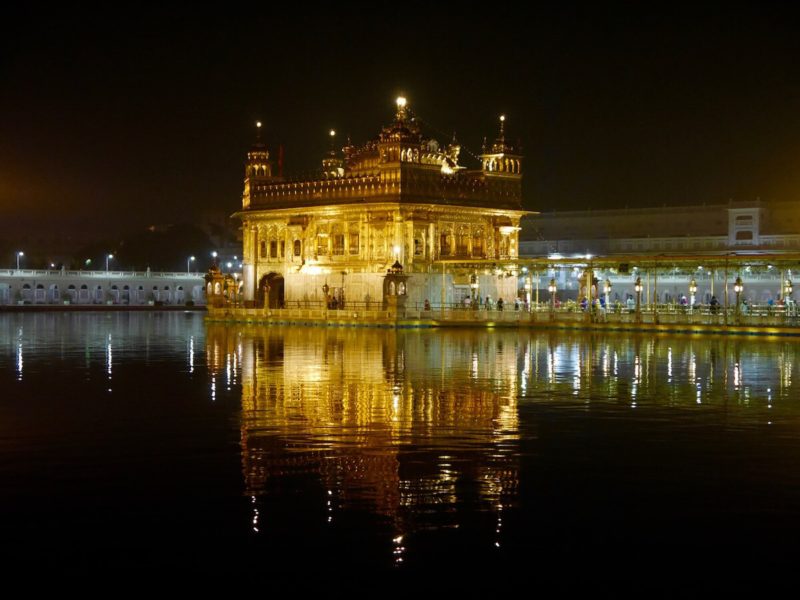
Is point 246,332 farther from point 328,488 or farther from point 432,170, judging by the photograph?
point 328,488

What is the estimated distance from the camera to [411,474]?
14453 mm

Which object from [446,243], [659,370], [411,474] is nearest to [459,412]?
[411,474]

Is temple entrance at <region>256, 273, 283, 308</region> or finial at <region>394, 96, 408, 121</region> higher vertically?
finial at <region>394, 96, 408, 121</region>

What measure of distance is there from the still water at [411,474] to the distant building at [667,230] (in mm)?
67368

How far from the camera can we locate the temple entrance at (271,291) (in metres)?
68.6

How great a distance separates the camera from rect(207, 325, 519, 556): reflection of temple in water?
44.7 ft

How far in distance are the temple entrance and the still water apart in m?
39.7

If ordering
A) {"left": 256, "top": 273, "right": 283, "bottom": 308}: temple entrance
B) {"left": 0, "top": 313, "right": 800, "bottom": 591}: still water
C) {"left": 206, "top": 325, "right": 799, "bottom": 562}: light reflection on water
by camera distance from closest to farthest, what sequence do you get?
1. {"left": 0, "top": 313, "right": 800, "bottom": 591}: still water
2. {"left": 206, "top": 325, "right": 799, "bottom": 562}: light reflection on water
3. {"left": 256, "top": 273, "right": 283, "bottom": 308}: temple entrance

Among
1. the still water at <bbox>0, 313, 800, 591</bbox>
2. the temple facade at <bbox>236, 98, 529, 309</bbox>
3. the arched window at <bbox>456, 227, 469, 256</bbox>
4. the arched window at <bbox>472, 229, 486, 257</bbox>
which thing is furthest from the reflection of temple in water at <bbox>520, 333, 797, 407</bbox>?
the arched window at <bbox>472, 229, 486, 257</bbox>

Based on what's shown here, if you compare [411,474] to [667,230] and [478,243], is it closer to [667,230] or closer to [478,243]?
[478,243]

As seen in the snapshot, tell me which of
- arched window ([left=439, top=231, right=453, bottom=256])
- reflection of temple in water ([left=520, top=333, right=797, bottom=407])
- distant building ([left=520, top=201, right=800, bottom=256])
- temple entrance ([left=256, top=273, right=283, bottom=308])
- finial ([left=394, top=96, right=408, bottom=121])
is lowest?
reflection of temple in water ([left=520, top=333, right=797, bottom=407])

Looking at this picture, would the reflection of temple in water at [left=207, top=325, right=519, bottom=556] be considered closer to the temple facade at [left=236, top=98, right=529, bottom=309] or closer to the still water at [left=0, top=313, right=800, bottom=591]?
the still water at [left=0, top=313, right=800, bottom=591]

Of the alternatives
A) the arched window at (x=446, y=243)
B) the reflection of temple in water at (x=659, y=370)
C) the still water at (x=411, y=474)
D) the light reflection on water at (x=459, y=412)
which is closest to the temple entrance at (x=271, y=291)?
the arched window at (x=446, y=243)

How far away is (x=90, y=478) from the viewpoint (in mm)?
14258
